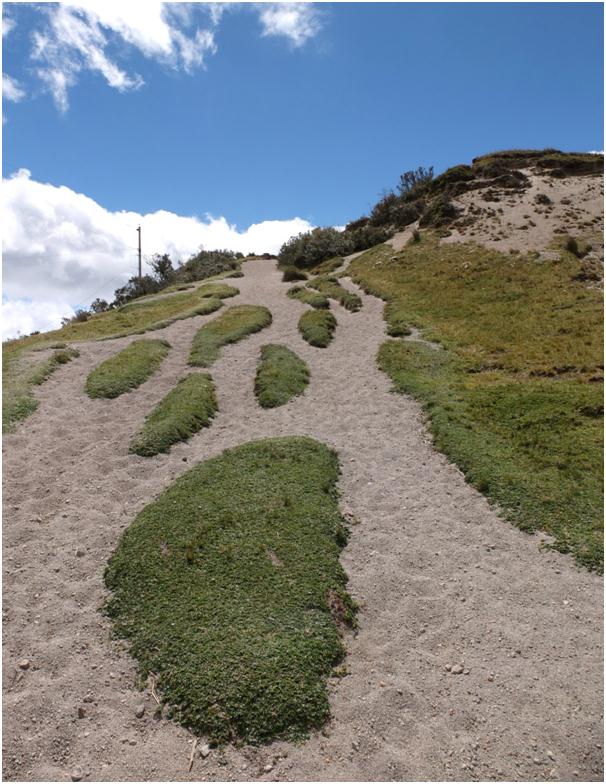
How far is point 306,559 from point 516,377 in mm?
16913

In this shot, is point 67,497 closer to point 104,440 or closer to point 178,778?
point 104,440

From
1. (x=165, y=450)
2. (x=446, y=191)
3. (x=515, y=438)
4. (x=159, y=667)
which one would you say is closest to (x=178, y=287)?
(x=446, y=191)

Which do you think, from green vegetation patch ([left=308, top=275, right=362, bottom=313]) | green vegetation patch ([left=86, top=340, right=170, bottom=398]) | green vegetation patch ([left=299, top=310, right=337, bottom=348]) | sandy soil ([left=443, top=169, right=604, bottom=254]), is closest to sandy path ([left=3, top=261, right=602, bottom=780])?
green vegetation patch ([left=86, top=340, right=170, bottom=398])

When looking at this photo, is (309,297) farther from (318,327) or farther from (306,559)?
(306,559)

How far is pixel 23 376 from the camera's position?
976 inches

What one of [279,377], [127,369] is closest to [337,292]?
[279,377]

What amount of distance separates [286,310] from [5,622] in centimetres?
3457

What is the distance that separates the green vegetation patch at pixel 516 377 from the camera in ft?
50.3

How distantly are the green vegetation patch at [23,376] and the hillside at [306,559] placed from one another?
0.55ft

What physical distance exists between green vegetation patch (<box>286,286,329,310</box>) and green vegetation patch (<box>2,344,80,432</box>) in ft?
66.9

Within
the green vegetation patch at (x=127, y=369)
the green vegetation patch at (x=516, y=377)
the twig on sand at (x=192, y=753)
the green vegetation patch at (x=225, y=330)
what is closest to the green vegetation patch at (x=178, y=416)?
the green vegetation patch at (x=127, y=369)

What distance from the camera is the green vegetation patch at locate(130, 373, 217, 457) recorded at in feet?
63.0

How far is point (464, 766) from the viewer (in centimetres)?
805

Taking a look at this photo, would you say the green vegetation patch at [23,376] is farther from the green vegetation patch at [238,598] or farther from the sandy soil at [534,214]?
the sandy soil at [534,214]
